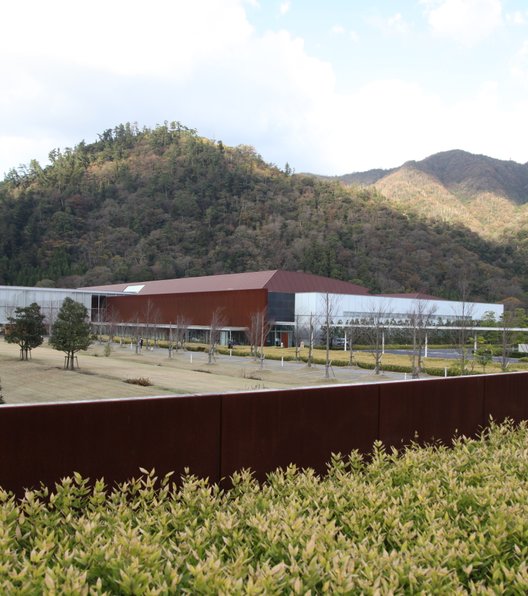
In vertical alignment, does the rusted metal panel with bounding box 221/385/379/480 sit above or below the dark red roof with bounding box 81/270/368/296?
below

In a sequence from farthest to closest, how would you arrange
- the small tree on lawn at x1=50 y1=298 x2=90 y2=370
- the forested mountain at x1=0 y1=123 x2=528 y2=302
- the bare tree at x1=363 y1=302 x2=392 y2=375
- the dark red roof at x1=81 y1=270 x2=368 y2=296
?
the forested mountain at x1=0 y1=123 x2=528 y2=302 < the dark red roof at x1=81 y1=270 x2=368 y2=296 < the bare tree at x1=363 y1=302 x2=392 y2=375 < the small tree on lawn at x1=50 y1=298 x2=90 y2=370

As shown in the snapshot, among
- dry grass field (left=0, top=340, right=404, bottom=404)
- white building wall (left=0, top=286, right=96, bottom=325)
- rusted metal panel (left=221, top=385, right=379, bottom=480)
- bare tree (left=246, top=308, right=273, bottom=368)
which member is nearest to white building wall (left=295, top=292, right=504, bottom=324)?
bare tree (left=246, top=308, right=273, bottom=368)

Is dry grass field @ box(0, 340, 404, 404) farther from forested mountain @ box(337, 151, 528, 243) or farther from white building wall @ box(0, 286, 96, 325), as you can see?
forested mountain @ box(337, 151, 528, 243)

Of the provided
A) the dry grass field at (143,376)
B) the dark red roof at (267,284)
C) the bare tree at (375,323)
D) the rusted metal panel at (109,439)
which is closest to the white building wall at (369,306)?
the bare tree at (375,323)

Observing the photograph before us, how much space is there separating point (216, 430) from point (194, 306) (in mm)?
44959

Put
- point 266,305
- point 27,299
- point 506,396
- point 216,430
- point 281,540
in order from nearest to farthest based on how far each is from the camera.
A: point 281,540, point 216,430, point 506,396, point 266,305, point 27,299

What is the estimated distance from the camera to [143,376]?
24109 mm

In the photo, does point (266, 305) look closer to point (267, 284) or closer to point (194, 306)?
point (267, 284)

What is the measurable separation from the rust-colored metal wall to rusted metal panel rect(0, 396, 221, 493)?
125 feet

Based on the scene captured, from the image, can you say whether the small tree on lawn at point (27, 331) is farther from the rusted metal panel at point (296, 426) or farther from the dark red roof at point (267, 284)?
the rusted metal panel at point (296, 426)

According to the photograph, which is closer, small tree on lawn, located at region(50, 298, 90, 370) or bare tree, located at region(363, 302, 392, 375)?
small tree on lawn, located at region(50, 298, 90, 370)

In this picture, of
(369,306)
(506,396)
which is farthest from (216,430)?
(369,306)

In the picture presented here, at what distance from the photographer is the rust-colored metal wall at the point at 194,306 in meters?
44.8

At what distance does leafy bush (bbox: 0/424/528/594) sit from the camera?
287 cm
